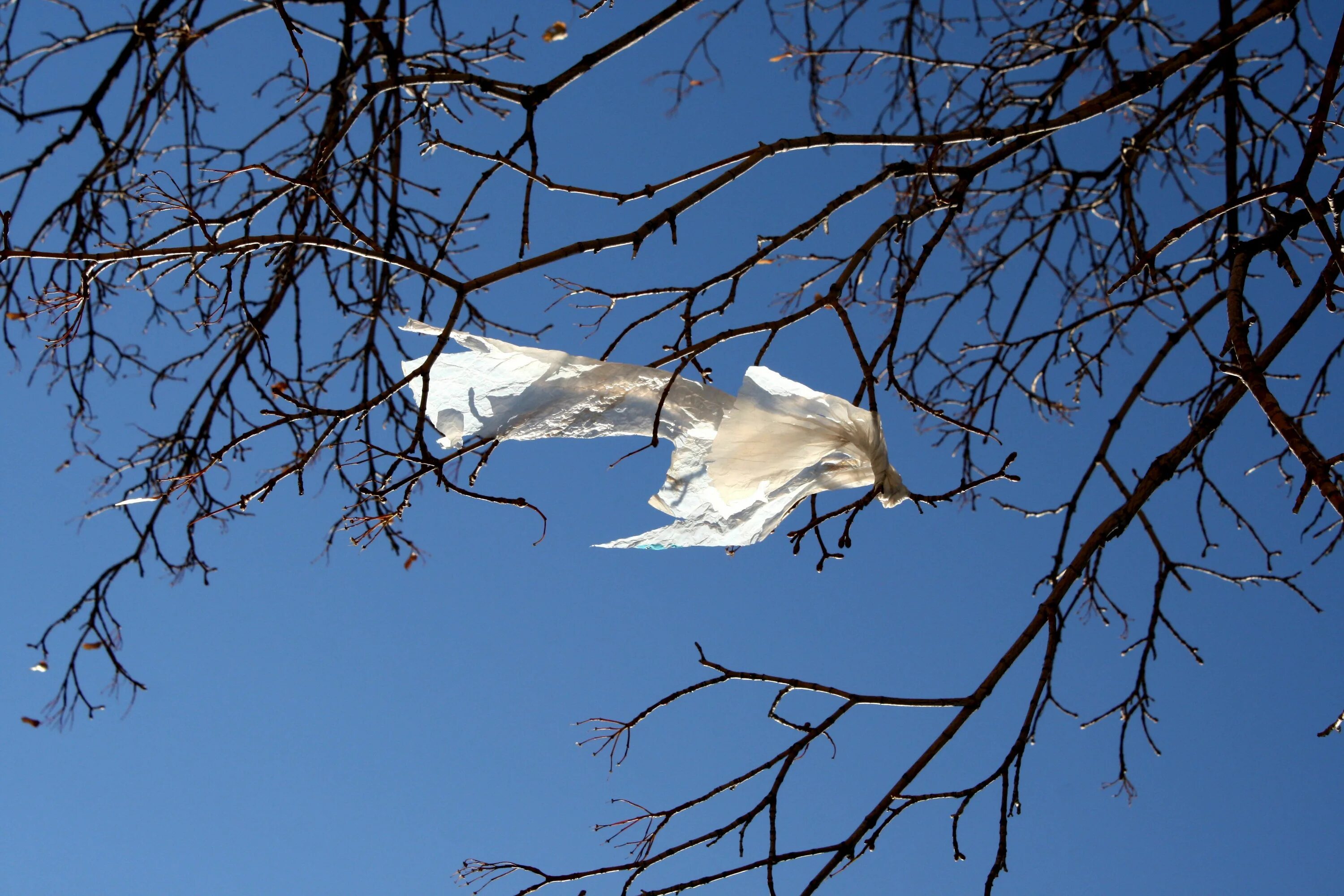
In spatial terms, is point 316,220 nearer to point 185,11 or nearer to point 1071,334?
point 185,11

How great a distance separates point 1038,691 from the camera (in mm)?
1603

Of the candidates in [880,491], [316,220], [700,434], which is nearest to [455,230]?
[700,434]

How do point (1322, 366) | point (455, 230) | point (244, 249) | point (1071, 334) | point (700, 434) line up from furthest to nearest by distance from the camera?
point (1071, 334) → point (1322, 366) → point (700, 434) → point (455, 230) → point (244, 249)

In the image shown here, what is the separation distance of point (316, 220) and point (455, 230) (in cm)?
115

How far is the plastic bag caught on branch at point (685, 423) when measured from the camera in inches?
Result: 60.1

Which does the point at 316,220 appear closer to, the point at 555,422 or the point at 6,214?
the point at 6,214

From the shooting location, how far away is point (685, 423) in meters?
1.65

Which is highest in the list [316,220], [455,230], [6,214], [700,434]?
[316,220]

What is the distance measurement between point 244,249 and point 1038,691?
60.5 inches

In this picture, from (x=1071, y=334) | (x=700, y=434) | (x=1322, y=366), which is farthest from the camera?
(x=1071, y=334)

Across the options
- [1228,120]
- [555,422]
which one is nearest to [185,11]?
[555,422]

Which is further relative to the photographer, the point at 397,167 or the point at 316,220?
the point at 397,167

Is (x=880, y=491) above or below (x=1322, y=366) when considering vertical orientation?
below

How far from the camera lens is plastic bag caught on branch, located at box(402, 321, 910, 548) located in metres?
1.53
